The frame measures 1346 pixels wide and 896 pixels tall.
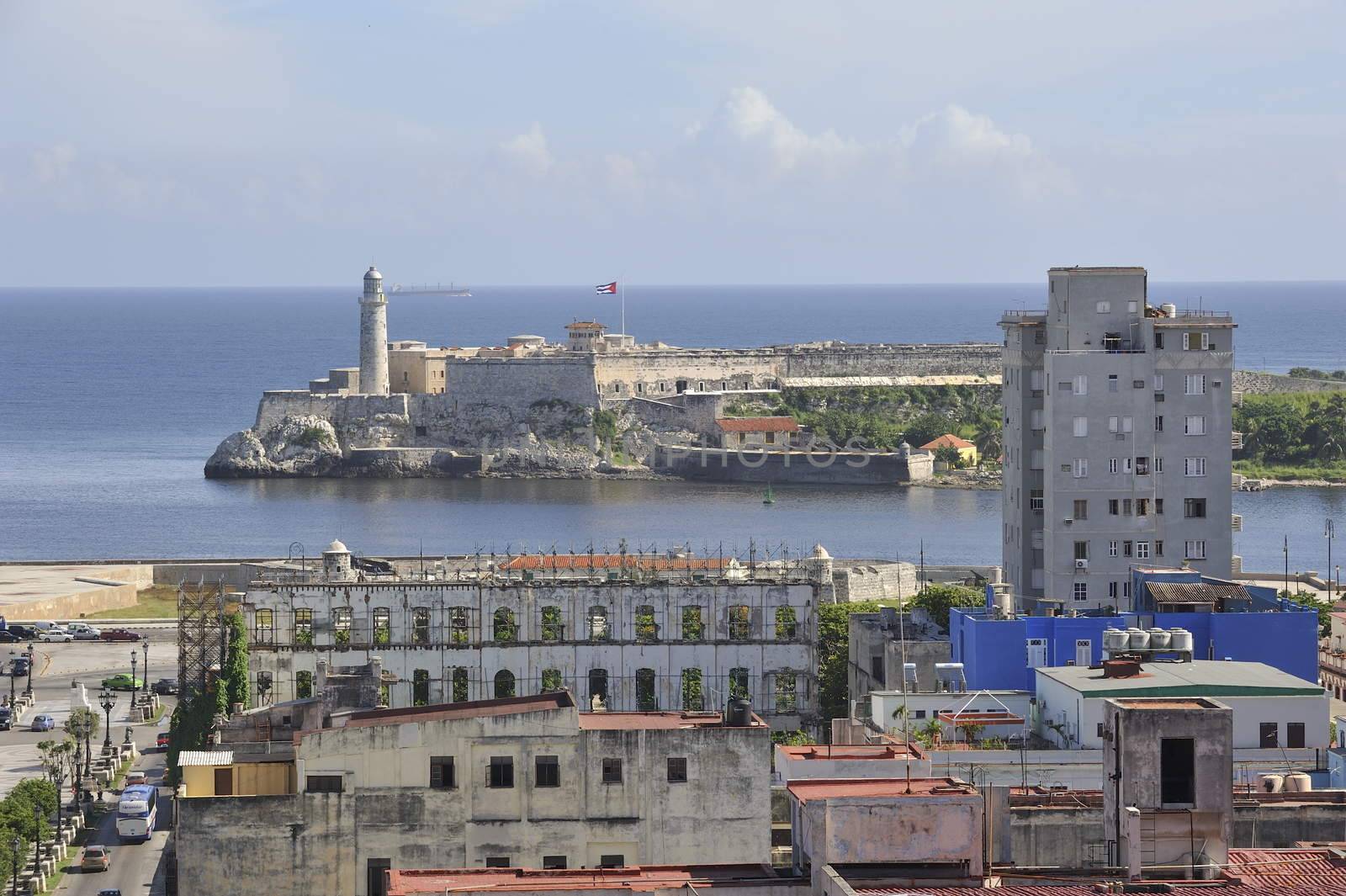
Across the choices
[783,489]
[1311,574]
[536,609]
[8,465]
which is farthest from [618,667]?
[8,465]

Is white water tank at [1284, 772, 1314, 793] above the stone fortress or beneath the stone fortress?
beneath

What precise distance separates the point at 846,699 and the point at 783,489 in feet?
248

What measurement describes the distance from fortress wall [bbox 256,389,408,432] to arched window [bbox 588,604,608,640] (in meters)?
87.3

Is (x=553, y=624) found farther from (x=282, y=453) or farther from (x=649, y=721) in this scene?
(x=282, y=453)

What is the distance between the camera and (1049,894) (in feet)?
51.9

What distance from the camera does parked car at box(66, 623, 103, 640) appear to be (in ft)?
218

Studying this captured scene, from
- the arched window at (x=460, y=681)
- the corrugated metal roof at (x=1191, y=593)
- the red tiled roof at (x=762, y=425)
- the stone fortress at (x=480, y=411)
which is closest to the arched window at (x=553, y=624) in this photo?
the arched window at (x=460, y=681)

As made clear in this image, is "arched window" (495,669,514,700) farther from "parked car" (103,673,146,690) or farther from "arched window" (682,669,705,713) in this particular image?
"parked car" (103,673,146,690)

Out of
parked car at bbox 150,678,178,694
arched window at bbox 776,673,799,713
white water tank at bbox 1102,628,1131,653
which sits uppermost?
white water tank at bbox 1102,628,1131,653

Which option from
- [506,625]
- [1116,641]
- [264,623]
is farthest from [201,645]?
[1116,641]

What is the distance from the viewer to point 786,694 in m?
45.1

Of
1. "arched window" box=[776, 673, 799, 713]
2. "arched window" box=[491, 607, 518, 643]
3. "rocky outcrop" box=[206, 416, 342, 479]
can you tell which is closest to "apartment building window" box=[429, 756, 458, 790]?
"arched window" box=[491, 607, 518, 643]

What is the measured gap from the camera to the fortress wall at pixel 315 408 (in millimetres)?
130500

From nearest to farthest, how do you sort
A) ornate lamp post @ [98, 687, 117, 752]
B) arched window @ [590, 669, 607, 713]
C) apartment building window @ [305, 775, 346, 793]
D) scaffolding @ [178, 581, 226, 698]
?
apartment building window @ [305, 775, 346, 793] < scaffolding @ [178, 581, 226, 698] < arched window @ [590, 669, 607, 713] < ornate lamp post @ [98, 687, 117, 752]
